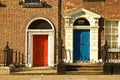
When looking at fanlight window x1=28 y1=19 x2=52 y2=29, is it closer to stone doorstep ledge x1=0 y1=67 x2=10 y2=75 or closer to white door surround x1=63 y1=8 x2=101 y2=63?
white door surround x1=63 y1=8 x2=101 y2=63

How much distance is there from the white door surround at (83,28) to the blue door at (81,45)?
290 millimetres

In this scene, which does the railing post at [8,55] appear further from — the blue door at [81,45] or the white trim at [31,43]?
the blue door at [81,45]

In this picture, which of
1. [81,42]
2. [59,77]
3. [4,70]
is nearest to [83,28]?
[81,42]

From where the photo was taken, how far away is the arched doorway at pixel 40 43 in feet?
77.9

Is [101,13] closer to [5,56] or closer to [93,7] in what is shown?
[93,7]

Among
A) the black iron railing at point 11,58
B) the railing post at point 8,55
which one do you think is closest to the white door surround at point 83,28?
the black iron railing at point 11,58

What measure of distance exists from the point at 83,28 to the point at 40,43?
2923 mm

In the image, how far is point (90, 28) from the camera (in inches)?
932

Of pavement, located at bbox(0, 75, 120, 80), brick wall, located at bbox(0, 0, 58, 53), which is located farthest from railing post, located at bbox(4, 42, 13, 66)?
pavement, located at bbox(0, 75, 120, 80)

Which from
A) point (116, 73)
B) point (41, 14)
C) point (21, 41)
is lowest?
point (116, 73)

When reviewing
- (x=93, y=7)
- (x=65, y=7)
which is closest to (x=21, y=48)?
(x=65, y=7)

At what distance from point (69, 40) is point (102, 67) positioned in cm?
298

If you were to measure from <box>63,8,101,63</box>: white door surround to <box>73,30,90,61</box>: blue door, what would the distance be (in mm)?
290

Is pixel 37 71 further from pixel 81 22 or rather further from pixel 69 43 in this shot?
pixel 81 22
